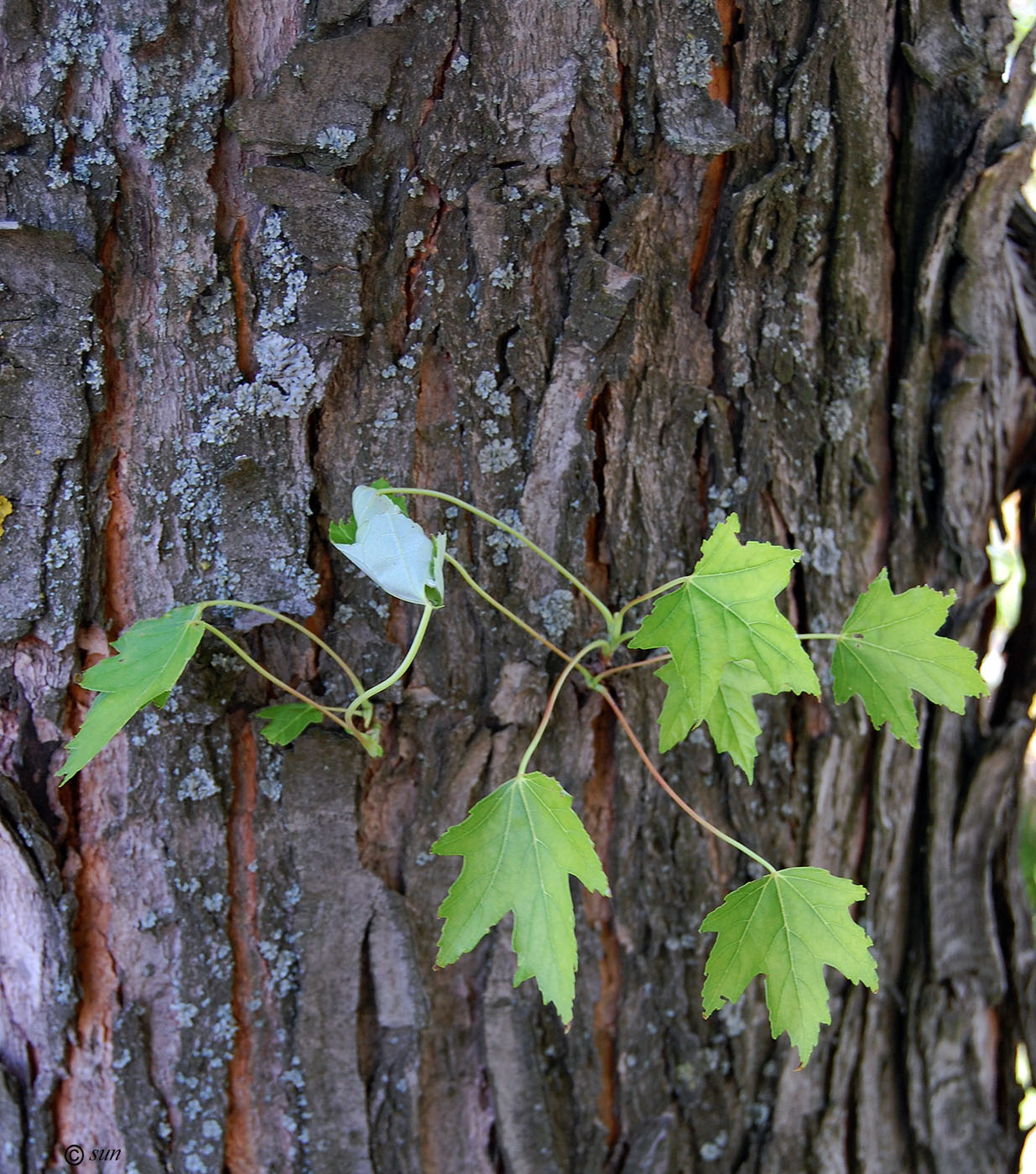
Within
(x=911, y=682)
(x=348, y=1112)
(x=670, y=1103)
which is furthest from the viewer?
(x=670, y=1103)

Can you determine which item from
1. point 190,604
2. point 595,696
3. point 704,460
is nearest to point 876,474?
point 704,460

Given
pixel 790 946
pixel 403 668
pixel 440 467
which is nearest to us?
pixel 403 668

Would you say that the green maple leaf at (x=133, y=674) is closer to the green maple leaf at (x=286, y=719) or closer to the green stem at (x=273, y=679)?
the green stem at (x=273, y=679)

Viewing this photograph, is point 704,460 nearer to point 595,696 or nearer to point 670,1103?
point 595,696

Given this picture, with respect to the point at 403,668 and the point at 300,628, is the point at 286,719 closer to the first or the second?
the point at 300,628

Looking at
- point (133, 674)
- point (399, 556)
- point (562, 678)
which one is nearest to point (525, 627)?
point (562, 678)

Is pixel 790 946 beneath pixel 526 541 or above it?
beneath

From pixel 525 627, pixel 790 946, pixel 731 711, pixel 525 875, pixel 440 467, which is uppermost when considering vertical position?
pixel 440 467

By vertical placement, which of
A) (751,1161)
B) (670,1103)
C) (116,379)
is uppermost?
(116,379)
